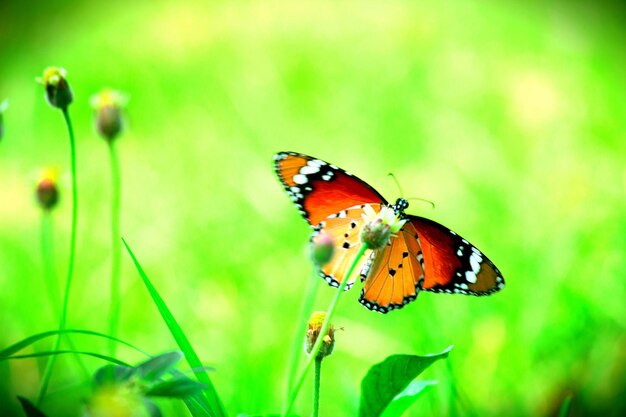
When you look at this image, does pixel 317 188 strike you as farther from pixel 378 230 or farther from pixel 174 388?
pixel 174 388

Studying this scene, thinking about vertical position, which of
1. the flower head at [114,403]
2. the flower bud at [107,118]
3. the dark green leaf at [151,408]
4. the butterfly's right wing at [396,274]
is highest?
the flower bud at [107,118]

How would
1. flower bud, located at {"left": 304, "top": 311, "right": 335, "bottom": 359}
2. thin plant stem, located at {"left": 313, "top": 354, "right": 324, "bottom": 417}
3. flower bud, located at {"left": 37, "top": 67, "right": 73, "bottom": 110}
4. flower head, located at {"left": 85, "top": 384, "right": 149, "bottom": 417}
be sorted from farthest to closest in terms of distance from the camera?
flower bud, located at {"left": 37, "top": 67, "right": 73, "bottom": 110}, flower bud, located at {"left": 304, "top": 311, "right": 335, "bottom": 359}, thin plant stem, located at {"left": 313, "top": 354, "right": 324, "bottom": 417}, flower head, located at {"left": 85, "top": 384, "right": 149, "bottom": 417}

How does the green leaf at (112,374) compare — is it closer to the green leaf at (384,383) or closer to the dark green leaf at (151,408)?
the dark green leaf at (151,408)

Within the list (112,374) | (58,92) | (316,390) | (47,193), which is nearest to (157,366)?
(112,374)

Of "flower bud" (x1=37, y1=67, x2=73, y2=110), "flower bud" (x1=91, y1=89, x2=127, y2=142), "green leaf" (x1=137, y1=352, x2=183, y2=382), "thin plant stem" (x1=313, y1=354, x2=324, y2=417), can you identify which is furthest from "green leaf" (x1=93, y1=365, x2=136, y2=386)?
"flower bud" (x1=91, y1=89, x2=127, y2=142)

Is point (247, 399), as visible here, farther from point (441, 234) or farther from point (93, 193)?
point (93, 193)

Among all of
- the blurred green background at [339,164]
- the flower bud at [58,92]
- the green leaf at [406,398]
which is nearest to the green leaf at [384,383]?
the green leaf at [406,398]

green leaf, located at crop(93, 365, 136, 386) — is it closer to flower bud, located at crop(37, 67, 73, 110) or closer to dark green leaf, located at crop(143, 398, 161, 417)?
dark green leaf, located at crop(143, 398, 161, 417)
